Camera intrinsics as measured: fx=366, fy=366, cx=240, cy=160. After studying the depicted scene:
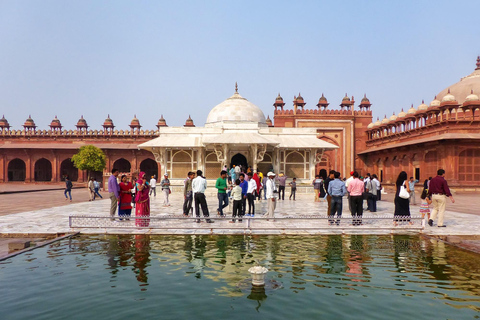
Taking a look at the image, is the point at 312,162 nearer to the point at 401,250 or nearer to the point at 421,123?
the point at 421,123

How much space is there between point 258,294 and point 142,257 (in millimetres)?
2301

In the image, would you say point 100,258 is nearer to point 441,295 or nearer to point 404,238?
point 441,295

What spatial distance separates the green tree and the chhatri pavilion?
12108 millimetres

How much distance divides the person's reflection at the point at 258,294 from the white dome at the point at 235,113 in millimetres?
22084

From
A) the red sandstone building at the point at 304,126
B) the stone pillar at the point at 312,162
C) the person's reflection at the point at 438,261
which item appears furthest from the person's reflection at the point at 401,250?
the red sandstone building at the point at 304,126

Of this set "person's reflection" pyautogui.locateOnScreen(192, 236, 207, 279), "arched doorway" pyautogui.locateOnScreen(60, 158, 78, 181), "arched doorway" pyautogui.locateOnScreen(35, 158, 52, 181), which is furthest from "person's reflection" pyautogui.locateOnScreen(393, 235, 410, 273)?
"arched doorway" pyautogui.locateOnScreen(35, 158, 52, 181)

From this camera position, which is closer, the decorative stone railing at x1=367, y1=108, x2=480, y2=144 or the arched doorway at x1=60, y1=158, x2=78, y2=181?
the decorative stone railing at x1=367, y1=108, x2=480, y2=144

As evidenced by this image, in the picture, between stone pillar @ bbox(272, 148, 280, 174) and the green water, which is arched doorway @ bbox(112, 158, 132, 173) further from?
the green water

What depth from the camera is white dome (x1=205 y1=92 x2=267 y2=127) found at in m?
26.6

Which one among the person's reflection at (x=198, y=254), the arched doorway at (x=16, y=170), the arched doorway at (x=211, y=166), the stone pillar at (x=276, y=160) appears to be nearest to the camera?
the person's reflection at (x=198, y=254)

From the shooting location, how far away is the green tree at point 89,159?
33250mm

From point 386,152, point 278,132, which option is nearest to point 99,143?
point 278,132

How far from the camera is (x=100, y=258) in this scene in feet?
17.8

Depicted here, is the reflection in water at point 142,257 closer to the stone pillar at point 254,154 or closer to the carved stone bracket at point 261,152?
the stone pillar at point 254,154
